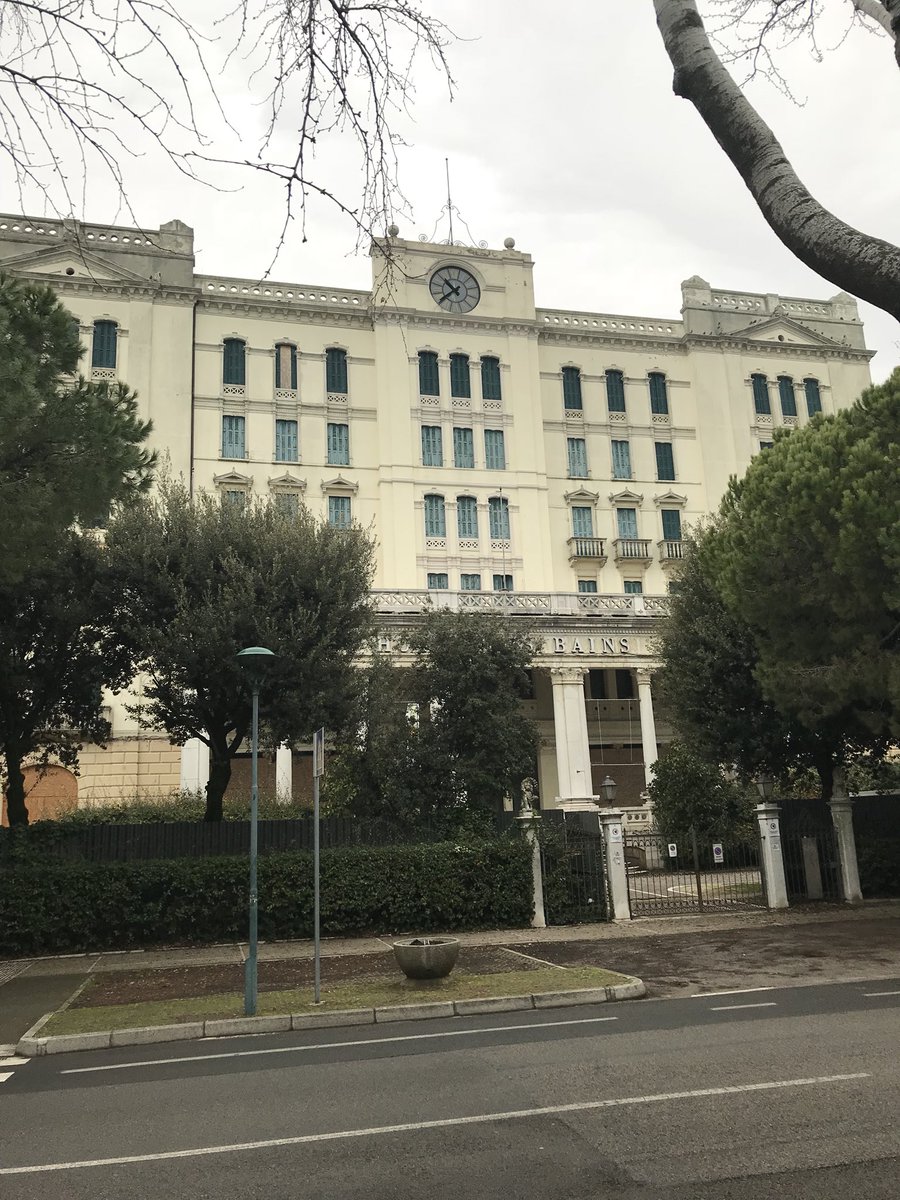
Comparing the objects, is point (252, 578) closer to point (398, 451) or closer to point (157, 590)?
point (157, 590)

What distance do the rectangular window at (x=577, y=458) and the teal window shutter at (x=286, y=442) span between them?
37.6 feet

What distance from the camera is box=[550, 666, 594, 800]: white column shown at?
32.8 metres

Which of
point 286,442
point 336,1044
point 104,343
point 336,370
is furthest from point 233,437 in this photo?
point 336,1044

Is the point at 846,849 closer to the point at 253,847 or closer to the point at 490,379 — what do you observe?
the point at 253,847

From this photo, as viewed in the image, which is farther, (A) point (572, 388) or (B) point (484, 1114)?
(A) point (572, 388)

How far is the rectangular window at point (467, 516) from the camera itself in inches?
1521

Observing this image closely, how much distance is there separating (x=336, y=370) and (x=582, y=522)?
11812 mm

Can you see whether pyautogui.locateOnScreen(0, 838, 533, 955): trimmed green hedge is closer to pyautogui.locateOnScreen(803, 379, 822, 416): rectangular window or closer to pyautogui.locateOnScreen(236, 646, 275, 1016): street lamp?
pyautogui.locateOnScreen(236, 646, 275, 1016): street lamp

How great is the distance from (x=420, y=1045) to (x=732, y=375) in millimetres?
38919

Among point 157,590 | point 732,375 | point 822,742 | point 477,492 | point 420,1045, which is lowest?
point 420,1045

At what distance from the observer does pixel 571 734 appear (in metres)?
33.2

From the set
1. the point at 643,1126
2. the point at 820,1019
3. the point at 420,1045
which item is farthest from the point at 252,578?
the point at 643,1126

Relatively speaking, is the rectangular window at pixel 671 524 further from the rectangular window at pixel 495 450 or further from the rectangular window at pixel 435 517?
the rectangular window at pixel 435 517

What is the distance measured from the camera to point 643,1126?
6.19 m
